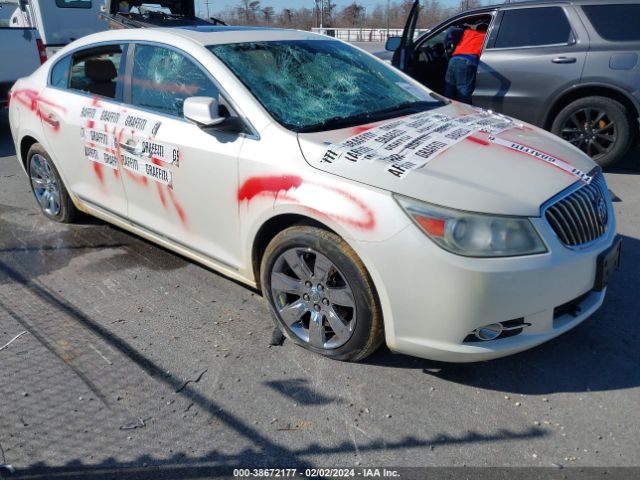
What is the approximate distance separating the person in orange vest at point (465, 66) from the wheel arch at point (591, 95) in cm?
94

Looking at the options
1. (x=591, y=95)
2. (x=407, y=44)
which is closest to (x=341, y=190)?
(x=591, y=95)

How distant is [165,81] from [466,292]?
2304mm

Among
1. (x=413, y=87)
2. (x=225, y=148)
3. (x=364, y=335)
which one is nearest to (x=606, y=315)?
(x=364, y=335)

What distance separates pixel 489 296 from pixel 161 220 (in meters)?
2.18

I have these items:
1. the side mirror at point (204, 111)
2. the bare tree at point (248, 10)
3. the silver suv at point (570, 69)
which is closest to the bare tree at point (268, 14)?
the bare tree at point (248, 10)

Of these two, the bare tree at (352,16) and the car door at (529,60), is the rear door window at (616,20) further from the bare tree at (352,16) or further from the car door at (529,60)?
the bare tree at (352,16)

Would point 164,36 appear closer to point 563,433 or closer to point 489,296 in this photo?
point 489,296

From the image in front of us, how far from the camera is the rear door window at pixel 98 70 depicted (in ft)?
12.7

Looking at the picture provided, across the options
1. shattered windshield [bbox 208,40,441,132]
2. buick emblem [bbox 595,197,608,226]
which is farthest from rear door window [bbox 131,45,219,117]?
buick emblem [bbox 595,197,608,226]

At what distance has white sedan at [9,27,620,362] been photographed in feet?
7.93

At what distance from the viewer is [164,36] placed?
355 cm

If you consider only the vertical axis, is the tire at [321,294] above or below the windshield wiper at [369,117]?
below

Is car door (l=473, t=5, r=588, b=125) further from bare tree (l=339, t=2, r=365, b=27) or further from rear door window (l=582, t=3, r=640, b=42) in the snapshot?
bare tree (l=339, t=2, r=365, b=27)

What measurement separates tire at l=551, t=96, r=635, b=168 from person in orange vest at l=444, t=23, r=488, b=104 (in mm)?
1055
